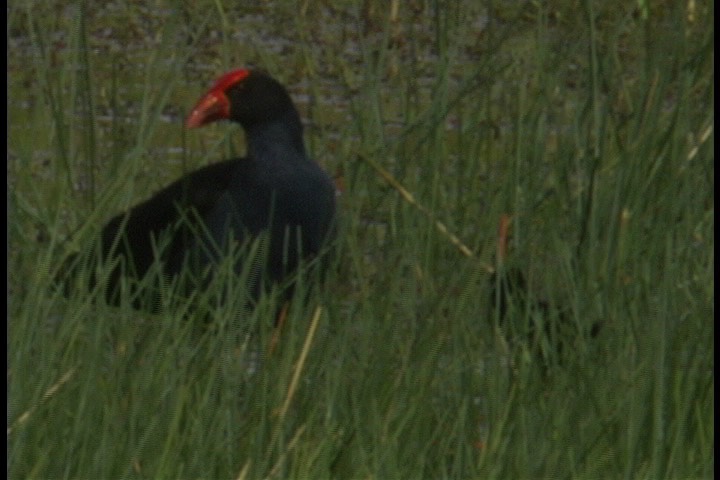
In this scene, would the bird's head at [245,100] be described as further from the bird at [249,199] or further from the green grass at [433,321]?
the green grass at [433,321]

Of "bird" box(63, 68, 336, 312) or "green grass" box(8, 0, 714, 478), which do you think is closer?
"green grass" box(8, 0, 714, 478)

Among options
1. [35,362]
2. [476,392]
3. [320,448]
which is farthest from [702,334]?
[35,362]

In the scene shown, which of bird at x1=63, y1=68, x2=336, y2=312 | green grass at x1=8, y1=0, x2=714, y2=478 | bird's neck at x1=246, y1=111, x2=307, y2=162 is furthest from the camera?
bird's neck at x1=246, y1=111, x2=307, y2=162

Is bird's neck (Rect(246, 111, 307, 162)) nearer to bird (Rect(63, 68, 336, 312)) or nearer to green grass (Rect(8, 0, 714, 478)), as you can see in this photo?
bird (Rect(63, 68, 336, 312))

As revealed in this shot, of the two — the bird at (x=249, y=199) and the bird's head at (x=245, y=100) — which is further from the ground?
the bird's head at (x=245, y=100)

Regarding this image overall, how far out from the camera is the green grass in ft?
6.28

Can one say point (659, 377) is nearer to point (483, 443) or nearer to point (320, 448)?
point (483, 443)

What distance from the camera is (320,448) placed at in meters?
1.82

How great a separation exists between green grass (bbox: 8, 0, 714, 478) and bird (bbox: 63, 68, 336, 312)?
0.26ft

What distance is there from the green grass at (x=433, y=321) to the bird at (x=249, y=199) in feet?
0.26

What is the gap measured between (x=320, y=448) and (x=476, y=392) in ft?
1.16

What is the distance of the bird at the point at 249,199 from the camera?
319 cm

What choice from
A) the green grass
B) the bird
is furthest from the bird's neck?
the green grass

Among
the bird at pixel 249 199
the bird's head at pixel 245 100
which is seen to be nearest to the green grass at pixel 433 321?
the bird at pixel 249 199
